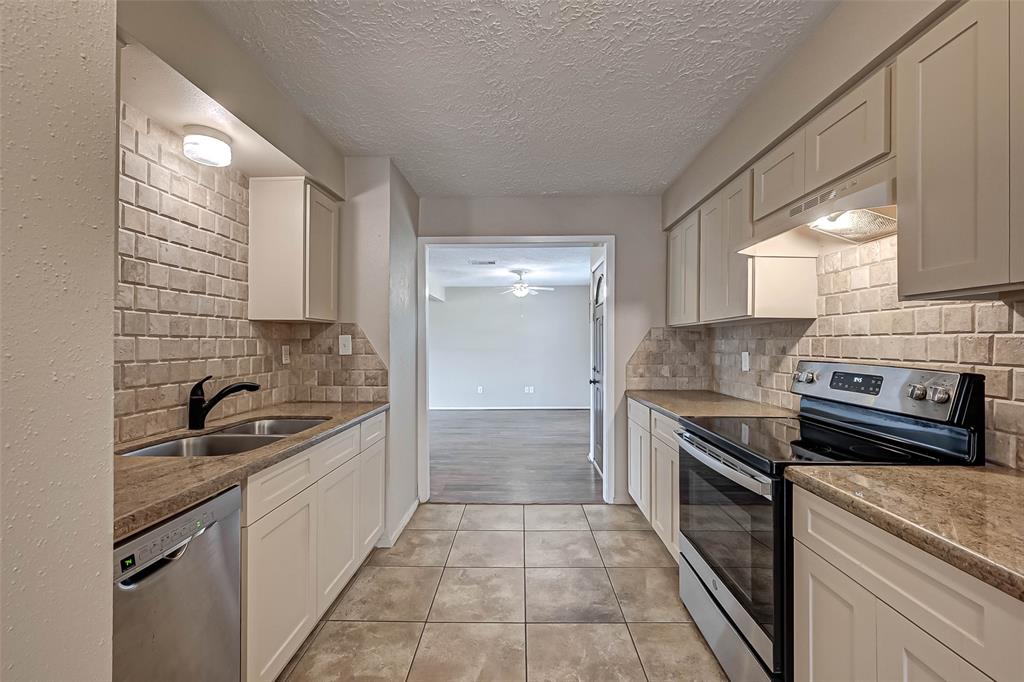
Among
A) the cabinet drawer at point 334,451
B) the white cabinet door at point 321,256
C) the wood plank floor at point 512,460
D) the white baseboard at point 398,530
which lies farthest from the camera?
the wood plank floor at point 512,460

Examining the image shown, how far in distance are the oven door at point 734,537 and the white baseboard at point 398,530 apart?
5.54ft

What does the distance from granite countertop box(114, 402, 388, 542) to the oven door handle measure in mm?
1556

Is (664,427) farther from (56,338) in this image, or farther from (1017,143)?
(56,338)

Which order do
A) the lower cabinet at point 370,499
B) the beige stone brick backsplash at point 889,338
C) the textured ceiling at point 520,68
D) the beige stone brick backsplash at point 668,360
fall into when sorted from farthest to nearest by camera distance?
1. the beige stone brick backsplash at point 668,360
2. the lower cabinet at point 370,499
3. the textured ceiling at point 520,68
4. the beige stone brick backsplash at point 889,338

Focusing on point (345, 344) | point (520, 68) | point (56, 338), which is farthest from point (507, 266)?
point (56, 338)

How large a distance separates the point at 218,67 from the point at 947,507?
8.09 ft

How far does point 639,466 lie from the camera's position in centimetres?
326

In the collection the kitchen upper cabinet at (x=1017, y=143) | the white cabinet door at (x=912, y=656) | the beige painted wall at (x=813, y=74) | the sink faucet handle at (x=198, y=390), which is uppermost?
the beige painted wall at (x=813, y=74)

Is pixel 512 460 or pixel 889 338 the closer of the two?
pixel 889 338

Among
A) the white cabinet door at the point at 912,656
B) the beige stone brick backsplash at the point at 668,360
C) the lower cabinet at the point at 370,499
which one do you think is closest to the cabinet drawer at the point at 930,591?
the white cabinet door at the point at 912,656

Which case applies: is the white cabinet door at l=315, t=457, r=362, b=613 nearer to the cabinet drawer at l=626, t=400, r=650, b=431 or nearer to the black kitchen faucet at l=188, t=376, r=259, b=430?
the black kitchen faucet at l=188, t=376, r=259, b=430

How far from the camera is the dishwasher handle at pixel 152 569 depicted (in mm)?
1030

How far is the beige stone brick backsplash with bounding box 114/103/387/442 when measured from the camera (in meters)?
1.75

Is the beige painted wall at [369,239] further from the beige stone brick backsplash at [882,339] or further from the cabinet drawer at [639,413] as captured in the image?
the beige stone brick backsplash at [882,339]
